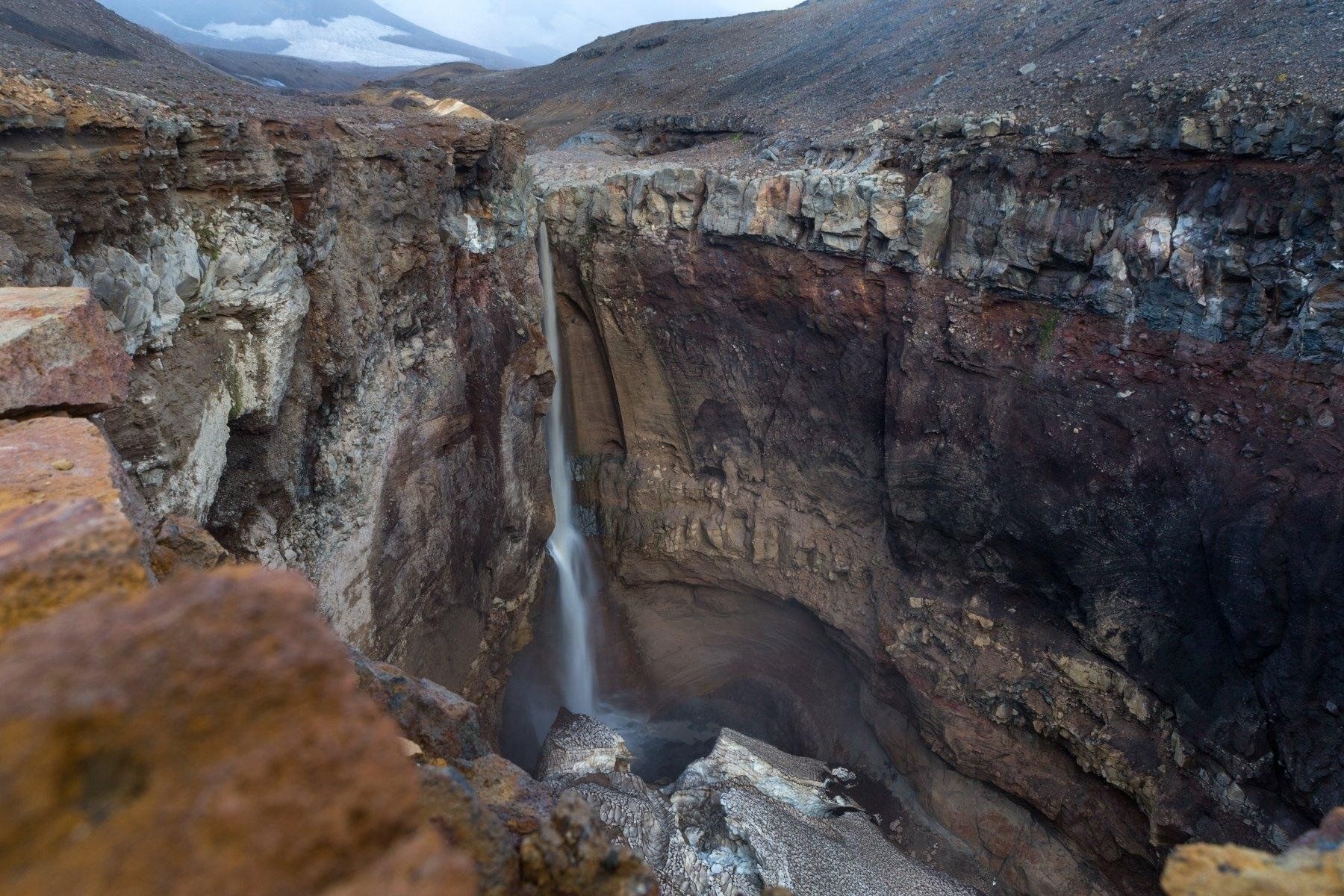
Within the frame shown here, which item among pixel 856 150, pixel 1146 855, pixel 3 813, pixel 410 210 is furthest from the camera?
pixel 856 150

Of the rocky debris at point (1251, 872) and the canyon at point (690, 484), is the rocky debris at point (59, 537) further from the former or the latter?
the rocky debris at point (1251, 872)

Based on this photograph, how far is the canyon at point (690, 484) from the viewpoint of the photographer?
2062 millimetres

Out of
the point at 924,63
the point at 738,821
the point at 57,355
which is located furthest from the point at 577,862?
the point at 924,63

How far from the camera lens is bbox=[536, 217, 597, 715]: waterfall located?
553 inches

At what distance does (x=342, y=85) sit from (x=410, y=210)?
32.3 meters

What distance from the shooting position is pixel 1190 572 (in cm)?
903

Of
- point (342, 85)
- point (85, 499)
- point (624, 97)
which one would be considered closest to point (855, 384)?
point (85, 499)

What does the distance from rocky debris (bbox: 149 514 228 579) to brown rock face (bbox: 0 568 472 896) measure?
2.04m

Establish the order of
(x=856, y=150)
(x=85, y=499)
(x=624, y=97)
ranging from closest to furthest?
(x=85, y=499) → (x=856, y=150) → (x=624, y=97)

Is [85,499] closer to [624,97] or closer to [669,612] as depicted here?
[669,612]

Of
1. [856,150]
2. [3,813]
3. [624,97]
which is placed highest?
[624,97]

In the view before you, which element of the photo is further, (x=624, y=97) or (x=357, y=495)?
(x=624, y=97)

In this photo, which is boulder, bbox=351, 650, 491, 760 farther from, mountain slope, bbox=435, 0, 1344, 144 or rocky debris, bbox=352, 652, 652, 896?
mountain slope, bbox=435, 0, 1344, 144

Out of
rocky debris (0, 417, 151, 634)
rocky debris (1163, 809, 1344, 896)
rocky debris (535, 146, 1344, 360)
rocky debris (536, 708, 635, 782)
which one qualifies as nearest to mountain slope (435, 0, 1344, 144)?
rocky debris (535, 146, 1344, 360)
